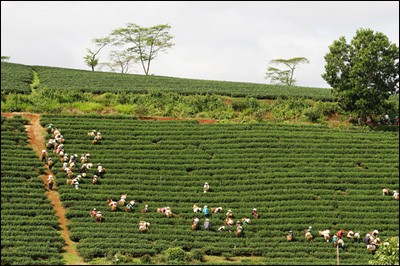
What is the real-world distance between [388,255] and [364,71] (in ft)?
80.0

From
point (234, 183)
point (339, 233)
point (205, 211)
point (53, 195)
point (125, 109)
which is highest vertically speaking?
point (125, 109)

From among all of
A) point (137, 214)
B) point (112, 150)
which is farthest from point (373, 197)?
point (112, 150)

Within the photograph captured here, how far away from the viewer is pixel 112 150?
4962 cm

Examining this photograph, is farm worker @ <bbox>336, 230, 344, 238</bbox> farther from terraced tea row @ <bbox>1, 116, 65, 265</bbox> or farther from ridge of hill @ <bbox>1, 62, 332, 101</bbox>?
ridge of hill @ <bbox>1, 62, 332, 101</bbox>

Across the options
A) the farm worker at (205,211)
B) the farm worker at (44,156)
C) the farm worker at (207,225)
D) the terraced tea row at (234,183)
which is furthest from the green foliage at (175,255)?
the farm worker at (44,156)

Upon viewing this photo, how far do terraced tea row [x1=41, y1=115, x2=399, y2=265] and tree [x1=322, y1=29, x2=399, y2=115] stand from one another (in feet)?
10.0

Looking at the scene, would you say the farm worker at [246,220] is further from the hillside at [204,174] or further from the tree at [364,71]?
the tree at [364,71]

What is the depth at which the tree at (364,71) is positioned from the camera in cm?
5575

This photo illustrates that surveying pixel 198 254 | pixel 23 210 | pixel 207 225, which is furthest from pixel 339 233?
pixel 23 210

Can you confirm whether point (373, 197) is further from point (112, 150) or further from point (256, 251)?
point (112, 150)

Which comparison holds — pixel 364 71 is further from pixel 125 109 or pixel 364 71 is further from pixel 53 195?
pixel 53 195

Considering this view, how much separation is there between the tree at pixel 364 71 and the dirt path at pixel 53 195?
85.8 feet

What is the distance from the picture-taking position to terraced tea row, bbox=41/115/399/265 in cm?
3891

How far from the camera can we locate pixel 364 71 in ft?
183
